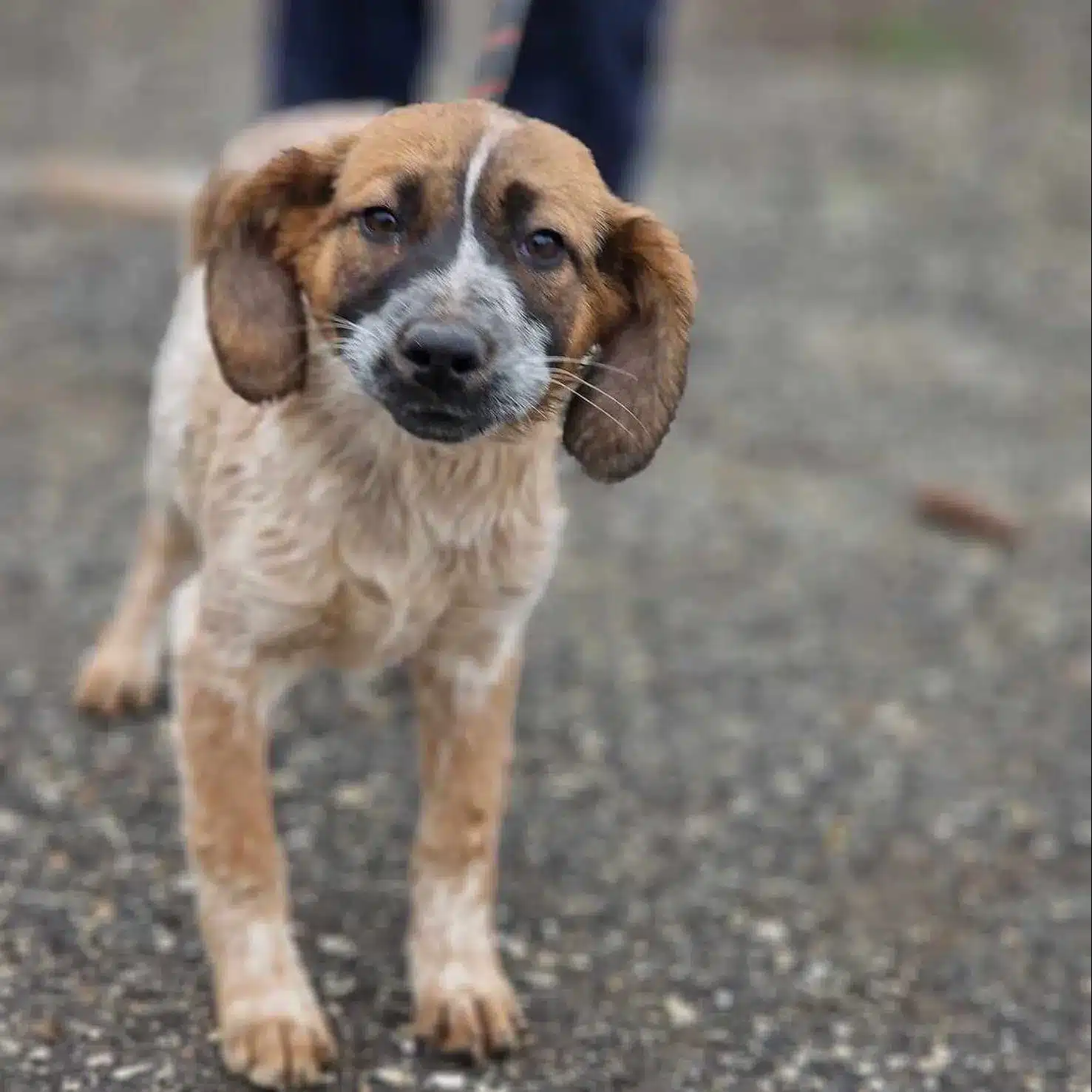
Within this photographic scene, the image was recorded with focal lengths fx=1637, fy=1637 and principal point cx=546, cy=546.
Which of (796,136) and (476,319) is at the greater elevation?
(476,319)

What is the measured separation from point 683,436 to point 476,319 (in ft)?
13.4

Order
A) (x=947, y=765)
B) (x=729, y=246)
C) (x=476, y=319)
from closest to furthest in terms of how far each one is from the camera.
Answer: (x=476, y=319)
(x=947, y=765)
(x=729, y=246)

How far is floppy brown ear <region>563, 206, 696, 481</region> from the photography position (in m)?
2.75

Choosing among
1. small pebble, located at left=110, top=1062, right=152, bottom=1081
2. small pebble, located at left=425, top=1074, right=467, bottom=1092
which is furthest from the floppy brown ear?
small pebble, located at left=110, top=1062, right=152, bottom=1081

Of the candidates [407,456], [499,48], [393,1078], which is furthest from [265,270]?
[393,1078]

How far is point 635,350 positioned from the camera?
281cm

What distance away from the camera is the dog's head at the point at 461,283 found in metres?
2.61

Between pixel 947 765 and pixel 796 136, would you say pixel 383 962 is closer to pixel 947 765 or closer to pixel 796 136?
pixel 947 765

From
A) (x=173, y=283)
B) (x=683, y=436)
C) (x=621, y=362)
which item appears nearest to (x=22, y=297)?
(x=173, y=283)

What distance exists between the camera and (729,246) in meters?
8.78

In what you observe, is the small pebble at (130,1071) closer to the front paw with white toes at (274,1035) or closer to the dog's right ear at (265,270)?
the front paw with white toes at (274,1035)

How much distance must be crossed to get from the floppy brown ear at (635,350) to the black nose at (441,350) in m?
0.28

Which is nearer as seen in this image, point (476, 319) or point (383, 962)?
point (476, 319)

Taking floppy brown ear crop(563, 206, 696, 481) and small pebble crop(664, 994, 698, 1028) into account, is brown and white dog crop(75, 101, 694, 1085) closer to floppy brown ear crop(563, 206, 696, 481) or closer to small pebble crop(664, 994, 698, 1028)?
floppy brown ear crop(563, 206, 696, 481)
